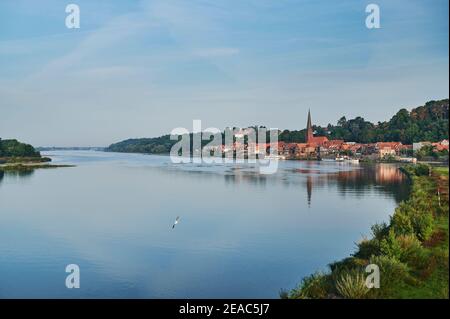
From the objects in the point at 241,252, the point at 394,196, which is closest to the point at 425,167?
the point at 394,196

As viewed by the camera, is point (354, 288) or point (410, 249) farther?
point (410, 249)

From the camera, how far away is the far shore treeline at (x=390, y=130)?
54378 mm

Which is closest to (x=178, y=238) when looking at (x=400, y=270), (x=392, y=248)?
(x=392, y=248)

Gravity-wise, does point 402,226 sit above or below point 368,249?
above

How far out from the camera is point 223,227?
55.6 ft

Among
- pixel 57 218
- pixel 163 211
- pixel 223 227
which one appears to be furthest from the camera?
pixel 163 211

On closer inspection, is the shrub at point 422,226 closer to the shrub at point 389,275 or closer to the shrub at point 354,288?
the shrub at point 389,275

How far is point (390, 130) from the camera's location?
248ft

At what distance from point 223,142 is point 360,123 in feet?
103

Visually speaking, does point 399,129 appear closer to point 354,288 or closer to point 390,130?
point 390,130

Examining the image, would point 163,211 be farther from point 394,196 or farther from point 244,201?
point 394,196

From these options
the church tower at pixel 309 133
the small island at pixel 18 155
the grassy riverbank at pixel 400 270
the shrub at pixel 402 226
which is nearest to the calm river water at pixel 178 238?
the grassy riverbank at pixel 400 270
